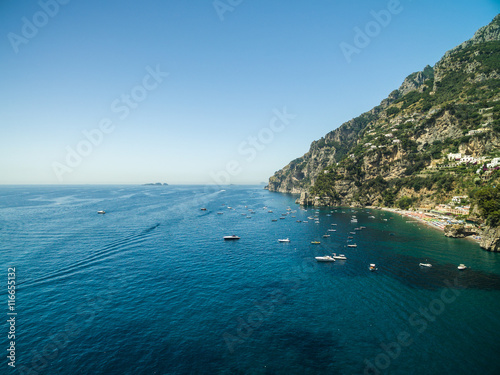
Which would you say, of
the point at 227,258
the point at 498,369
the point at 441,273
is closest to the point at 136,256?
the point at 227,258

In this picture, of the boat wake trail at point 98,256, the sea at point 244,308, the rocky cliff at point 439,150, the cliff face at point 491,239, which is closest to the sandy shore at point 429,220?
the cliff face at point 491,239

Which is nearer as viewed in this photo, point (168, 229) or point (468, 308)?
point (468, 308)

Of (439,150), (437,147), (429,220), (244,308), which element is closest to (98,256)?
(244,308)

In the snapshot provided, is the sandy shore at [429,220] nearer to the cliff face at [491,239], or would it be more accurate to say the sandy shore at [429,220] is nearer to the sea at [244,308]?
the cliff face at [491,239]

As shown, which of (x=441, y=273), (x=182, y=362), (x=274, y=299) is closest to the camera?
(x=182, y=362)

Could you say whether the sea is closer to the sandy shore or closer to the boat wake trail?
the boat wake trail

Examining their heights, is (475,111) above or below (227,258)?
above

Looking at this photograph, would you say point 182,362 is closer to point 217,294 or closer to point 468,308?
point 217,294
